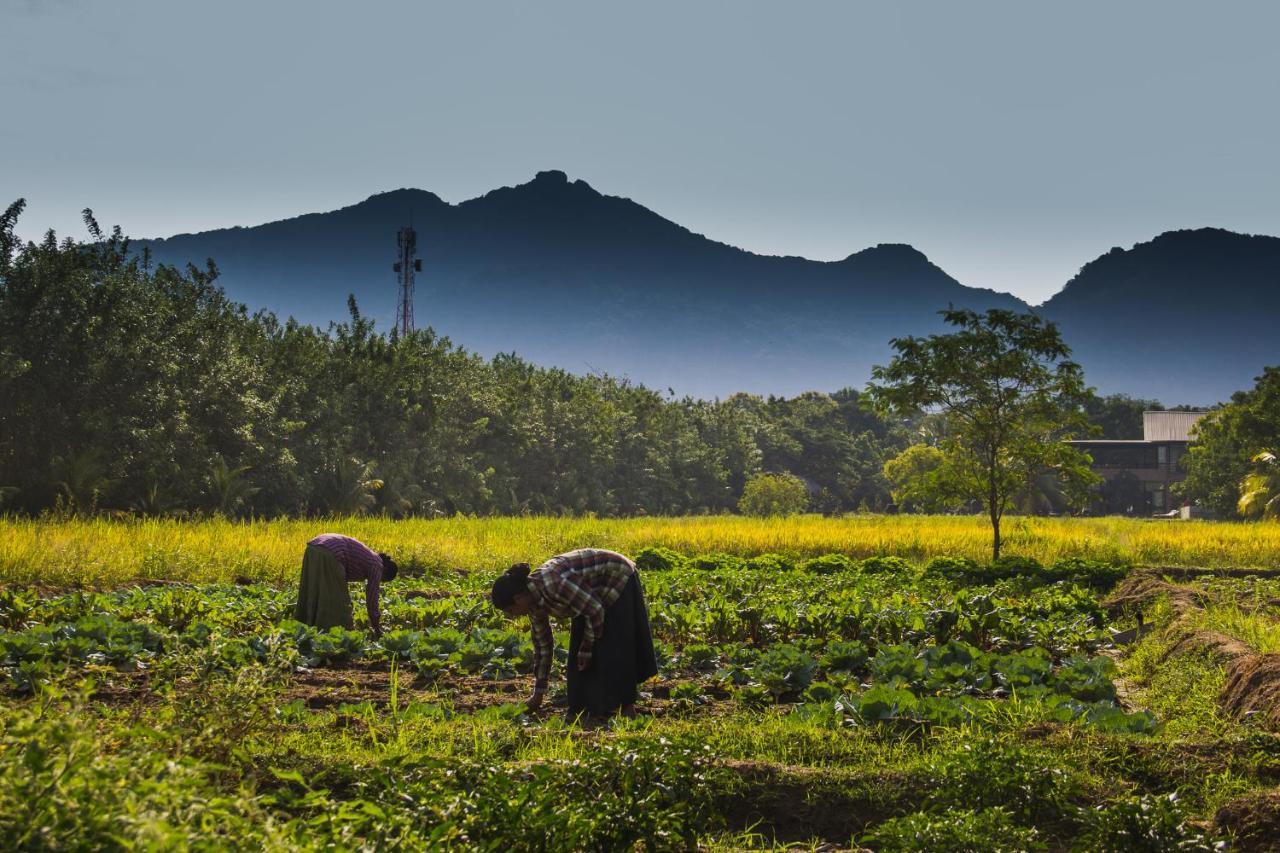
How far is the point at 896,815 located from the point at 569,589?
2.56 meters

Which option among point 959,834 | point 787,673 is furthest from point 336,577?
point 959,834

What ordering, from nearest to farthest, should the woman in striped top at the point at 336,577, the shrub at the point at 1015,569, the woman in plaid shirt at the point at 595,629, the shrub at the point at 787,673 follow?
the woman in plaid shirt at the point at 595,629 < the shrub at the point at 787,673 < the woman in striped top at the point at 336,577 < the shrub at the point at 1015,569

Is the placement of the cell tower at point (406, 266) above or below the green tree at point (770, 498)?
above

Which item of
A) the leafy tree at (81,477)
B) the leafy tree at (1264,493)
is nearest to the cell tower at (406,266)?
the leafy tree at (81,477)

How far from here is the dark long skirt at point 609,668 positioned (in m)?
7.36

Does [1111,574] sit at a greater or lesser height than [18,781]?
lesser

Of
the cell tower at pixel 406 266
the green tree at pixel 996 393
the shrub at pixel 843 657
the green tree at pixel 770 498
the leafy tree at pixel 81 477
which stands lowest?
the green tree at pixel 770 498

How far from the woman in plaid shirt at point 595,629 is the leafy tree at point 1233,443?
149ft

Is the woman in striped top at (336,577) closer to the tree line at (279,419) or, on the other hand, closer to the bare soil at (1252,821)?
the bare soil at (1252,821)

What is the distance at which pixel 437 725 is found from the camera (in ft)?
21.0

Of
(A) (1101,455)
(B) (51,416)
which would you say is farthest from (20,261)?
(A) (1101,455)

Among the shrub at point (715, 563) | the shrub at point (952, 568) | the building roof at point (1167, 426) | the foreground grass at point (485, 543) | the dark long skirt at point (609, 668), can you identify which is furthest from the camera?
the building roof at point (1167, 426)

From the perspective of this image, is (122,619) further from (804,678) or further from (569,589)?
(804,678)

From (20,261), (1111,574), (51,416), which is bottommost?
(1111,574)
